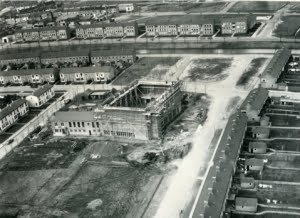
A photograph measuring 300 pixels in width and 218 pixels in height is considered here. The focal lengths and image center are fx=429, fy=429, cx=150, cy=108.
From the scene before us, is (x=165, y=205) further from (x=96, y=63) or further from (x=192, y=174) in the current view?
(x=96, y=63)

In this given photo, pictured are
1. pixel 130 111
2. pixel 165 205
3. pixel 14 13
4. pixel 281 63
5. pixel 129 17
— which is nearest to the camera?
pixel 165 205

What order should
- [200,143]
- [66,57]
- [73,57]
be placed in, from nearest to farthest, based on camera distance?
[200,143], [73,57], [66,57]

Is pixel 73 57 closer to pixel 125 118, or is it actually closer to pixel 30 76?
pixel 30 76

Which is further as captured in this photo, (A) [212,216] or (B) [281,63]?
(B) [281,63]

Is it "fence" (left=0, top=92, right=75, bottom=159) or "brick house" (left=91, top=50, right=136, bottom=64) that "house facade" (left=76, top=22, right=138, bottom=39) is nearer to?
"brick house" (left=91, top=50, right=136, bottom=64)

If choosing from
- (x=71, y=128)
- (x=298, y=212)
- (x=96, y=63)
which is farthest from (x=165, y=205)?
(x=96, y=63)

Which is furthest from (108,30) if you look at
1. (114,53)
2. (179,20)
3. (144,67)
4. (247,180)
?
(247,180)

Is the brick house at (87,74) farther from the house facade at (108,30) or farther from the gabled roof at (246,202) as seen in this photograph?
the gabled roof at (246,202)

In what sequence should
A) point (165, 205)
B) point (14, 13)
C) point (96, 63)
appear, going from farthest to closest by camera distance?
1. point (14, 13)
2. point (96, 63)
3. point (165, 205)

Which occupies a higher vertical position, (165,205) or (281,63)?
(281,63)
